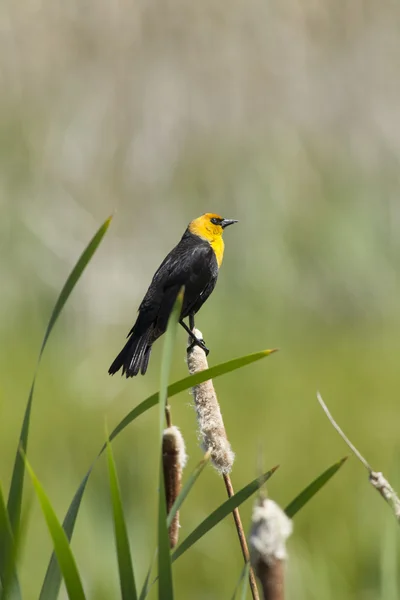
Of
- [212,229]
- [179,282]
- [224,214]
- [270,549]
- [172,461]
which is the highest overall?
[224,214]

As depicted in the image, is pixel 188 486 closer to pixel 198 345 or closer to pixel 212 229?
pixel 198 345

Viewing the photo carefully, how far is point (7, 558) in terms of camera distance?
20.3 inches

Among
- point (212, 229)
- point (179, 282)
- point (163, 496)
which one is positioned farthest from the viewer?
point (212, 229)

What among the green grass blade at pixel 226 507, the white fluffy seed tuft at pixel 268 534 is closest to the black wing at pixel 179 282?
the green grass blade at pixel 226 507

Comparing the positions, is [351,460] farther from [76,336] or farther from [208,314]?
[76,336]

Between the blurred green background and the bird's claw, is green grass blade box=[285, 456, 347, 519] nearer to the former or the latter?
the bird's claw

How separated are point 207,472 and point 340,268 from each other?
108 centimetres

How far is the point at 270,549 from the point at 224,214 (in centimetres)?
232

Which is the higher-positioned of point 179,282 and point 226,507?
point 179,282

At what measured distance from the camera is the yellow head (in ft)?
2.43

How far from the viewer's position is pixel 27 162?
10.7ft

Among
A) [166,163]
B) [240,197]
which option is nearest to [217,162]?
Result: [166,163]

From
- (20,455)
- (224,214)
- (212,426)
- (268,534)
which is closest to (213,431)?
(212,426)

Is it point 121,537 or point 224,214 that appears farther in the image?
point 224,214
